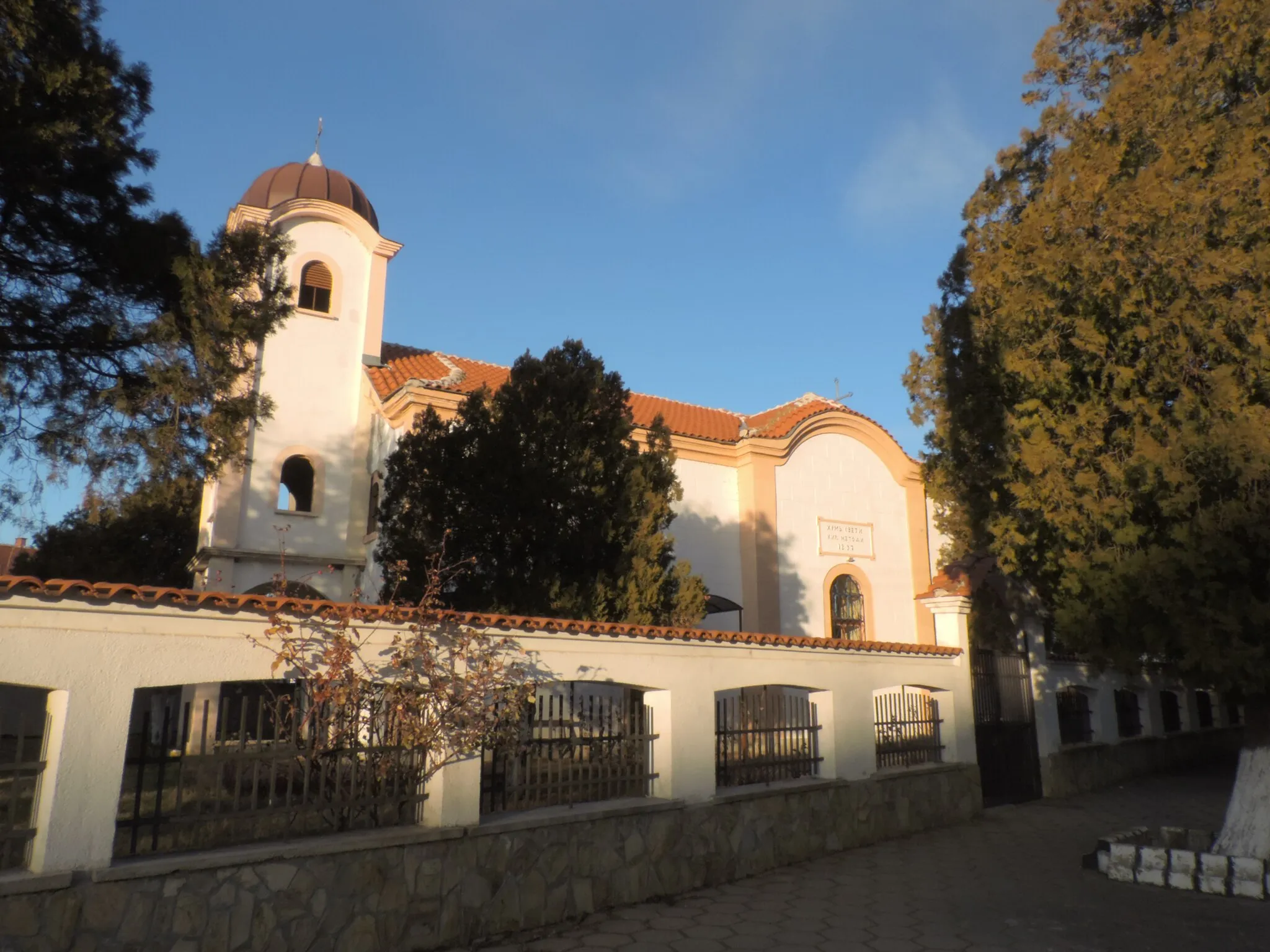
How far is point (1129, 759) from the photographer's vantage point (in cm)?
1552

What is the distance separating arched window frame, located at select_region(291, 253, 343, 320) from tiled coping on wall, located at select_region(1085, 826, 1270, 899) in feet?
52.8

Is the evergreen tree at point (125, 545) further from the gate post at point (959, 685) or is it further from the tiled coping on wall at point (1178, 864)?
the tiled coping on wall at point (1178, 864)

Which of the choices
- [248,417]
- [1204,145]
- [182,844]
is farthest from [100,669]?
[1204,145]

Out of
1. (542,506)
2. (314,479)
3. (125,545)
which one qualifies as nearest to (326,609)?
(542,506)

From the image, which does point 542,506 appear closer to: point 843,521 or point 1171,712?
point 843,521

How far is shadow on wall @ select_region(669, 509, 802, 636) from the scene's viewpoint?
18.1 m

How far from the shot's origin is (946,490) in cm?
1284

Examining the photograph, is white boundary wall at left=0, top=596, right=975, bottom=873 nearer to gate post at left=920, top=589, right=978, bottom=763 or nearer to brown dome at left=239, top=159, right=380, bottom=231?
gate post at left=920, top=589, right=978, bottom=763

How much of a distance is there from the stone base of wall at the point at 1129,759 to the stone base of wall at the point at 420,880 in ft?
19.3

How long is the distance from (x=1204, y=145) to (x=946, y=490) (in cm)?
545

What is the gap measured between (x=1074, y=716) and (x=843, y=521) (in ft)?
21.8

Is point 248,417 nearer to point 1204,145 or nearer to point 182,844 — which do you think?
point 182,844

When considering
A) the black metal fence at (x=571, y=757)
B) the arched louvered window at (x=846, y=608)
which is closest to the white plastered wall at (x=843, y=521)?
the arched louvered window at (x=846, y=608)

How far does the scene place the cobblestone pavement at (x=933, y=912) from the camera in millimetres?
6316
